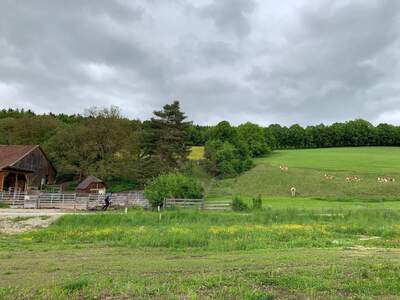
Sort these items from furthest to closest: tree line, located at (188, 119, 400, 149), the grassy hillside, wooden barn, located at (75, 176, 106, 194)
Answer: tree line, located at (188, 119, 400, 149)
wooden barn, located at (75, 176, 106, 194)
the grassy hillside

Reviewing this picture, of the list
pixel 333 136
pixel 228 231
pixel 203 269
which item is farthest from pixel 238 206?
pixel 333 136

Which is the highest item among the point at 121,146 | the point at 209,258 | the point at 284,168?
the point at 121,146

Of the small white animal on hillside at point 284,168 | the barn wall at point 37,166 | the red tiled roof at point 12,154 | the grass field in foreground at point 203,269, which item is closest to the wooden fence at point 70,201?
the red tiled roof at point 12,154

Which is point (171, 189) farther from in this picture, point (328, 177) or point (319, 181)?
point (328, 177)

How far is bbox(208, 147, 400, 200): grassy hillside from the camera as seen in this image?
55.4 meters

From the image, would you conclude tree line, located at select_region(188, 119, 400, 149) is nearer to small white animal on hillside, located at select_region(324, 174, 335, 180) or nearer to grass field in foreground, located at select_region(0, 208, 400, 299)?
small white animal on hillside, located at select_region(324, 174, 335, 180)

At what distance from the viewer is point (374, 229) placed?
24172 millimetres

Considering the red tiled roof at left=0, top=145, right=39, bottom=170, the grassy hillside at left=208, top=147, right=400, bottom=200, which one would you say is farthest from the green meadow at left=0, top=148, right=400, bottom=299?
the red tiled roof at left=0, top=145, right=39, bottom=170

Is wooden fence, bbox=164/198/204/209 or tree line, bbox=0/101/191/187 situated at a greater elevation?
tree line, bbox=0/101/191/187

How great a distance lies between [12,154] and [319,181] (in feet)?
149

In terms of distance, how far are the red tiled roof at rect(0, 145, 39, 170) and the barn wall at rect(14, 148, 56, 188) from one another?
1.89 ft

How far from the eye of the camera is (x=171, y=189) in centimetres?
4109

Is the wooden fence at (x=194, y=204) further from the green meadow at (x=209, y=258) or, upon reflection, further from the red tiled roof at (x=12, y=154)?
the red tiled roof at (x=12, y=154)

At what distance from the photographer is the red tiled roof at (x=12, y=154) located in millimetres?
57675
